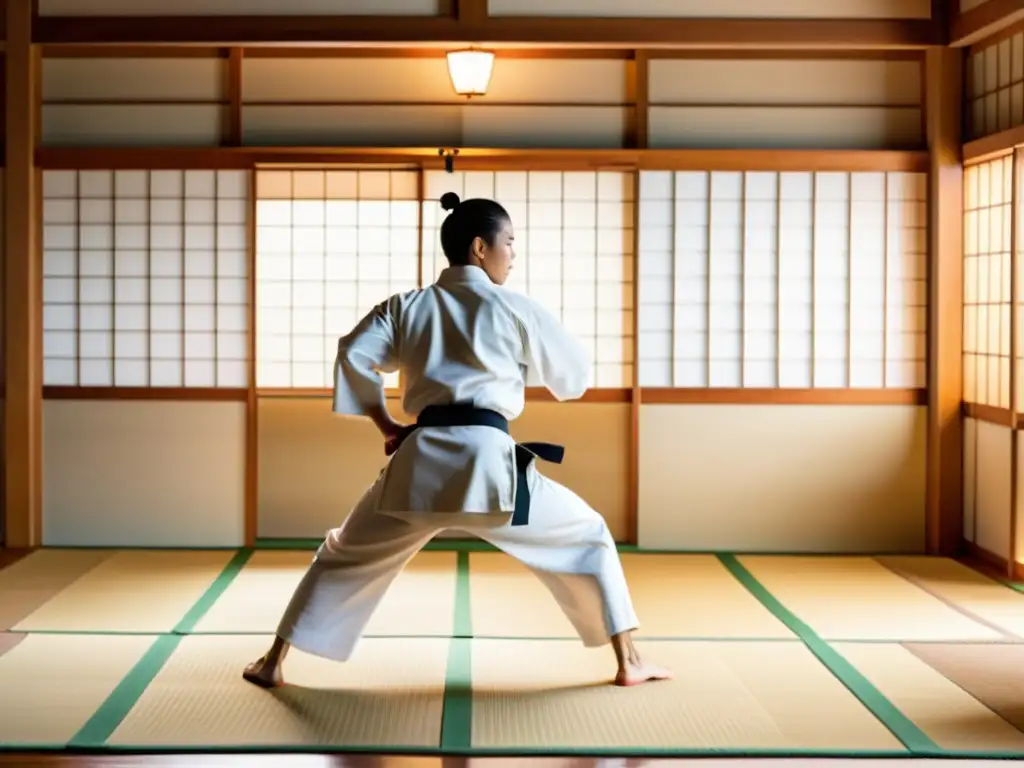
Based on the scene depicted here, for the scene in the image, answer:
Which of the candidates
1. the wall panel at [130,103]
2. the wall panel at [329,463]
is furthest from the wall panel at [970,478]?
the wall panel at [130,103]

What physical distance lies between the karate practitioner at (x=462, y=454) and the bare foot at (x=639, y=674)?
15 mm

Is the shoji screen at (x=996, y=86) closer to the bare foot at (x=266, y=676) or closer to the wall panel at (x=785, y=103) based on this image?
the wall panel at (x=785, y=103)

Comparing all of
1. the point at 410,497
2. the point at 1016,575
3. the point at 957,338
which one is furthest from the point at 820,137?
the point at 410,497

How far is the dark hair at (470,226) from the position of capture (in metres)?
3.63

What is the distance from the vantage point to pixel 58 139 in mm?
6113

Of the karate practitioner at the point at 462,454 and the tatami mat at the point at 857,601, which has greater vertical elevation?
the karate practitioner at the point at 462,454

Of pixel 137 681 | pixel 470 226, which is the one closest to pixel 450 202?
pixel 470 226

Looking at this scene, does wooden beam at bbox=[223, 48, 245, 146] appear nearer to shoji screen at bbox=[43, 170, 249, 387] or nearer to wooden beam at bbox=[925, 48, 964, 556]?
shoji screen at bbox=[43, 170, 249, 387]

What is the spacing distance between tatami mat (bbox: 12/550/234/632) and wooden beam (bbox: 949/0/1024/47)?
3.89 metres

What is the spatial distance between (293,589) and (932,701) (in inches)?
101

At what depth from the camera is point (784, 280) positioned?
609cm

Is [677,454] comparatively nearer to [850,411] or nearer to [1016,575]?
[850,411]

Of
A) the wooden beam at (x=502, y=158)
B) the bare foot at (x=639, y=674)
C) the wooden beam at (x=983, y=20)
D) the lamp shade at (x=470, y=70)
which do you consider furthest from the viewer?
the wooden beam at (x=502, y=158)

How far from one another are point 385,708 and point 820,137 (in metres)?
3.71
